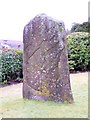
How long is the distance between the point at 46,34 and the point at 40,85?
1.14 m

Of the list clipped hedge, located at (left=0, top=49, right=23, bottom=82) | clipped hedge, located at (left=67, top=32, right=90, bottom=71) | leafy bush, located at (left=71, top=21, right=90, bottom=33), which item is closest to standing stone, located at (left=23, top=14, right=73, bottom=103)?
clipped hedge, located at (left=0, top=49, right=23, bottom=82)

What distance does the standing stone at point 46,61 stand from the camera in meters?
6.76

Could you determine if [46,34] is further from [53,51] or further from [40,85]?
[40,85]

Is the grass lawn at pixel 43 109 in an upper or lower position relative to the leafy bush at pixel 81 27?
lower

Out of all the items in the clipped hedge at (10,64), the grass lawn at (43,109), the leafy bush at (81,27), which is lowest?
the grass lawn at (43,109)

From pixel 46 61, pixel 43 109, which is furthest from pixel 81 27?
pixel 43 109

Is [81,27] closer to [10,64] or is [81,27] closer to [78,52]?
[78,52]

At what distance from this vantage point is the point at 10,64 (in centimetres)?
1156

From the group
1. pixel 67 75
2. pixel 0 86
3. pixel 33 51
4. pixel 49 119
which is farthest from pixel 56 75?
pixel 0 86

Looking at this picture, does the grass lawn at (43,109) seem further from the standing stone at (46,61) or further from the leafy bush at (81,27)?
the leafy bush at (81,27)

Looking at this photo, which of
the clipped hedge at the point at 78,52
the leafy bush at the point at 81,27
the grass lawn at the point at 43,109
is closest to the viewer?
the grass lawn at the point at 43,109

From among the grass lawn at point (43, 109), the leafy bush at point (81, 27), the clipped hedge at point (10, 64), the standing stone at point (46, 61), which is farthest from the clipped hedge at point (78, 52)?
the standing stone at point (46, 61)

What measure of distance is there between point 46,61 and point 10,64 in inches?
190

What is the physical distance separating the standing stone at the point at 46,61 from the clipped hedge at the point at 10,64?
168 inches
